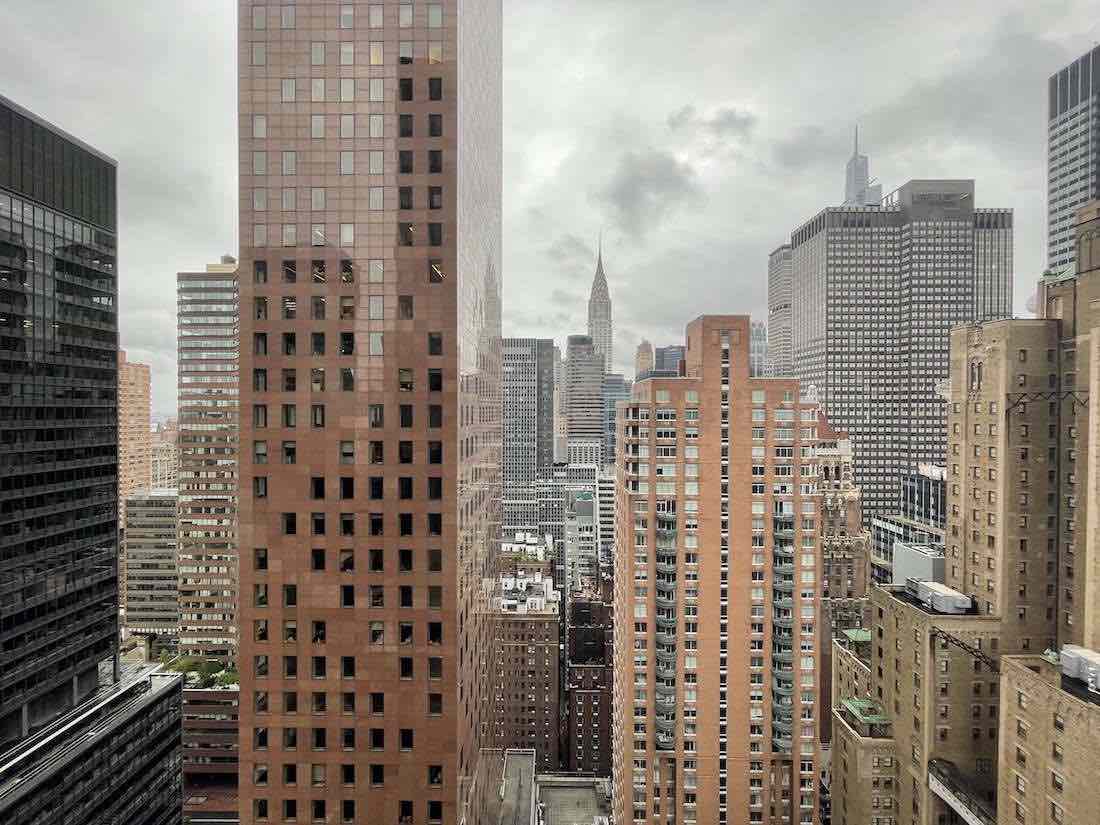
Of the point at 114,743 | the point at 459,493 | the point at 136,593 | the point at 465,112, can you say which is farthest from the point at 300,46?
the point at 136,593

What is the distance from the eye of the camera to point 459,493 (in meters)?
53.1

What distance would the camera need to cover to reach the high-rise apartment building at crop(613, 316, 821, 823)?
292 ft

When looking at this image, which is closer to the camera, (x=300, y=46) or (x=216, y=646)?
(x=300, y=46)

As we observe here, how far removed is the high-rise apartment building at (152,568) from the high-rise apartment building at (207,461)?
12.6 m

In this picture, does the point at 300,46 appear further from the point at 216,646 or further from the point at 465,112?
the point at 216,646

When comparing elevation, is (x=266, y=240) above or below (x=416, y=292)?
above

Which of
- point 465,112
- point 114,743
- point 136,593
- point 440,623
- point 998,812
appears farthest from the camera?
point 136,593

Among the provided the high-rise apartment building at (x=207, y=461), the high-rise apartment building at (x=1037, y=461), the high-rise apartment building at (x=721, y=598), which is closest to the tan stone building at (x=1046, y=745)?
the high-rise apartment building at (x=1037, y=461)

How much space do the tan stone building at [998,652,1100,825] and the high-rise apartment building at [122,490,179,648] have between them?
602 feet

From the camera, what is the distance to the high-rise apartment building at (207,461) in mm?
159000

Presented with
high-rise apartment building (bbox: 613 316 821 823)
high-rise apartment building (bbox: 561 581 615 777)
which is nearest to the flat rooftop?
high-rise apartment building (bbox: 561 581 615 777)

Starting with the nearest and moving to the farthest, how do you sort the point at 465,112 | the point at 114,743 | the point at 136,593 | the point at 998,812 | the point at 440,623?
1. the point at 440,623
2. the point at 465,112
3. the point at 998,812
4. the point at 114,743
5. the point at 136,593

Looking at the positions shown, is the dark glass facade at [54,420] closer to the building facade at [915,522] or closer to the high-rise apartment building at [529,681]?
the high-rise apartment building at [529,681]

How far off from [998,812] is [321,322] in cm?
8313
